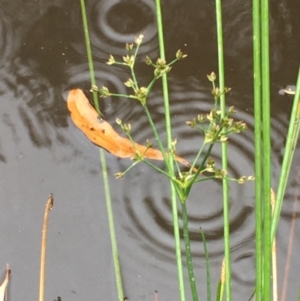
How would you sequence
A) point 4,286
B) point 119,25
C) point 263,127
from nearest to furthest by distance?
point 263,127 → point 4,286 → point 119,25

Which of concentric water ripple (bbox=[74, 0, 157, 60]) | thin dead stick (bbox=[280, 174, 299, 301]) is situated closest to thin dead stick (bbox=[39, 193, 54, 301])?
concentric water ripple (bbox=[74, 0, 157, 60])

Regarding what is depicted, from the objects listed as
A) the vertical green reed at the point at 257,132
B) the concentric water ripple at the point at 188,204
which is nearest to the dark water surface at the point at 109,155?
Result: the concentric water ripple at the point at 188,204

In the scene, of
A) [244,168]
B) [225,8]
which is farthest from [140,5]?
[244,168]

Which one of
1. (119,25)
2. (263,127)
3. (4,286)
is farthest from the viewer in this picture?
(119,25)

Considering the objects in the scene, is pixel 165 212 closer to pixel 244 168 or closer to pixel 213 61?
pixel 244 168

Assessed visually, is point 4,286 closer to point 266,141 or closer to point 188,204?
point 188,204

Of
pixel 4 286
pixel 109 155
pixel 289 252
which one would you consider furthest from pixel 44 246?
pixel 289 252
